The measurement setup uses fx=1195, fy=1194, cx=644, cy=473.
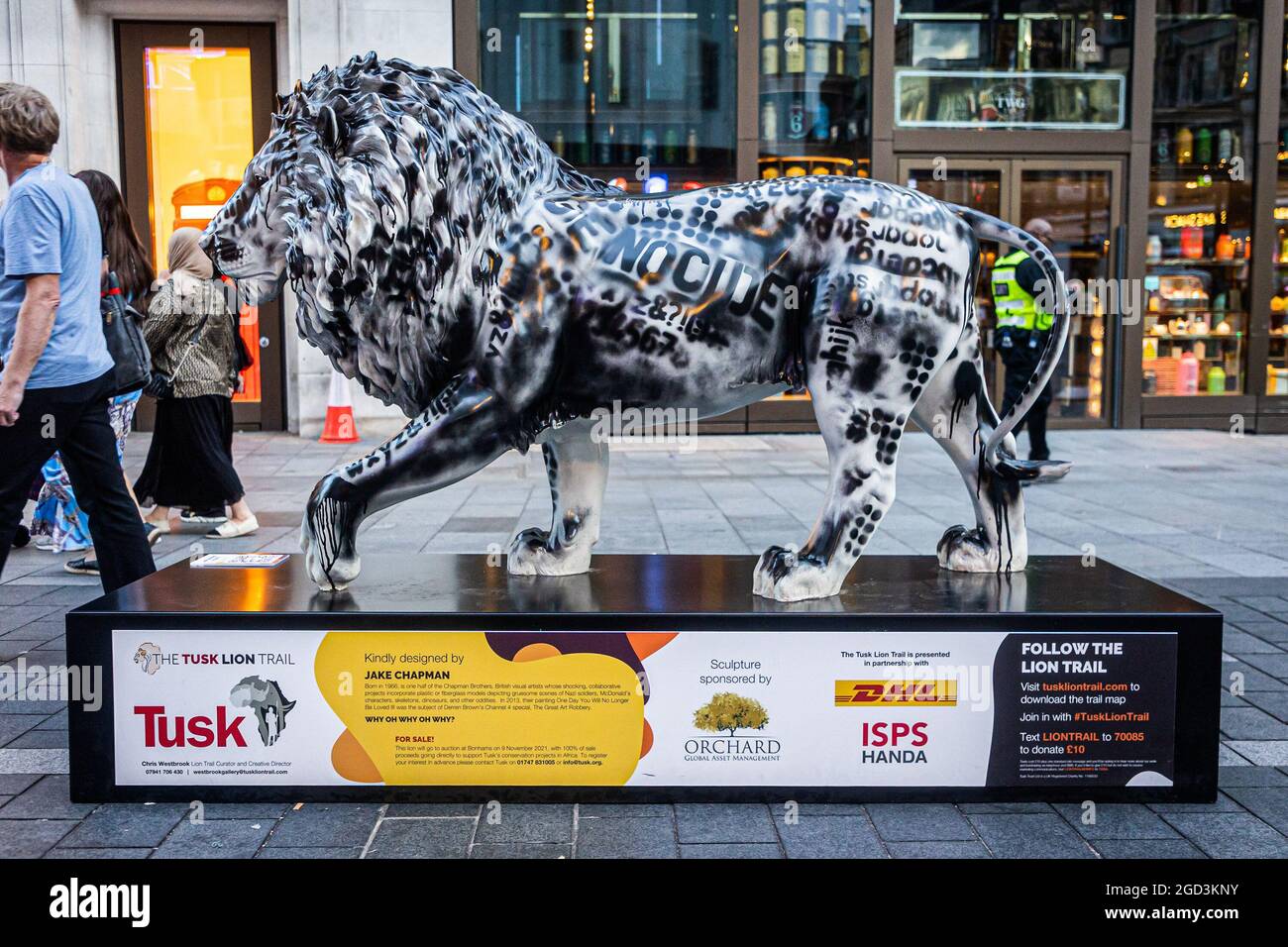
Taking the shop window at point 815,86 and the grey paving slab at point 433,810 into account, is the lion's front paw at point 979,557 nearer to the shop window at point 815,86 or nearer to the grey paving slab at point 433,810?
the grey paving slab at point 433,810

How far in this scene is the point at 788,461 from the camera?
10.3 metres

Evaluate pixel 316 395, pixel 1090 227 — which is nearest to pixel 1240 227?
pixel 1090 227

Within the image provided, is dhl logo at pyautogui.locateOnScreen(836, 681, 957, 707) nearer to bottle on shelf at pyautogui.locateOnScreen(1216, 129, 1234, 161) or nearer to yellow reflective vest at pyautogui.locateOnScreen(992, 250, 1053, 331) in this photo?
yellow reflective vest at pyautogui.locateOnScreen(992, 250, 1053, 331)

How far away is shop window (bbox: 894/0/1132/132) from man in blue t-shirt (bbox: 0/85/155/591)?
971 centimetres

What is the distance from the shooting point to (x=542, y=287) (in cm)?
309

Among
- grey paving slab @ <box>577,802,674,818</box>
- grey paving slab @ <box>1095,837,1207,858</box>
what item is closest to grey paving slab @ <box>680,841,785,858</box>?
grey paving slab @ <box>577,802,674,818</box>

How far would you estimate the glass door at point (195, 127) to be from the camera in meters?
12.1

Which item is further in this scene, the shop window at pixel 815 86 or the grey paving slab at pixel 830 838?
the shop window at pixel 815 86

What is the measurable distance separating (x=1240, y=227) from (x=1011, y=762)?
11532mm

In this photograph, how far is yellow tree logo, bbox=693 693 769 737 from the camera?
3070 mm

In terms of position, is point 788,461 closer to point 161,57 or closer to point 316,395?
point 316,395

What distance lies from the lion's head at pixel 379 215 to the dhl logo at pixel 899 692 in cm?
133

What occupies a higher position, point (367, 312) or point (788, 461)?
point (367, 312)

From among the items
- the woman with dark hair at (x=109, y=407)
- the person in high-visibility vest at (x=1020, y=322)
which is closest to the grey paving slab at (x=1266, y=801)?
the woman with dark hair at (x=109, y=407)
